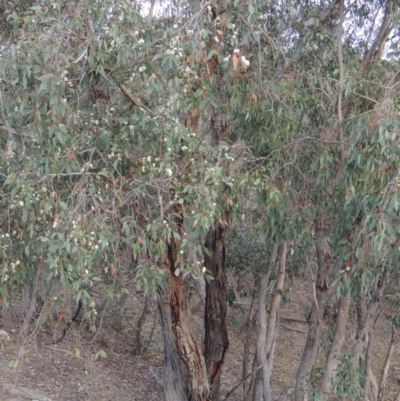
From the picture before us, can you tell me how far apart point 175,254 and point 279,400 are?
15.6 feet

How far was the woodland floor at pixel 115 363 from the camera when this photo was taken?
7.31m

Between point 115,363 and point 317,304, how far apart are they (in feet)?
14.3

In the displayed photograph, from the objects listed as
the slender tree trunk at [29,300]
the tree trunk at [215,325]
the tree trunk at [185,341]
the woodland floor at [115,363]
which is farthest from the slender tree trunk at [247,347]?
the slender tree trunk at [29,300]

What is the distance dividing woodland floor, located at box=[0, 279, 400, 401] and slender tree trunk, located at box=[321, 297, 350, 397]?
202 centimetres

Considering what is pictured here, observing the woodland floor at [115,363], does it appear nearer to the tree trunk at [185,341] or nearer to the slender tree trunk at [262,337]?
the slender tree trunk at [262,337]

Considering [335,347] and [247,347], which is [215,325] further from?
[335,347]

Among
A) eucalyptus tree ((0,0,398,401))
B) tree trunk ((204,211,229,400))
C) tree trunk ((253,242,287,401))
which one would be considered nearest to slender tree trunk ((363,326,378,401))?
eucalyptus tree ((0,0,398,401))

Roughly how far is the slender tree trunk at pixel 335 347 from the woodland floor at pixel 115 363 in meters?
2.02

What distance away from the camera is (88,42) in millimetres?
3861

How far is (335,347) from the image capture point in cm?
602

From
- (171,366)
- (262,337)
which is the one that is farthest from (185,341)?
(262,337)

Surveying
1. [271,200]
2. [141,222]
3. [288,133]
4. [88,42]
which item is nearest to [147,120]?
[88,42]

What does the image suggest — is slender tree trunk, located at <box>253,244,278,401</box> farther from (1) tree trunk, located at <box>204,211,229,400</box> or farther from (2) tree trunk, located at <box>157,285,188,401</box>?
(2) tree trunk, located at <box>157,285,188,401</box>

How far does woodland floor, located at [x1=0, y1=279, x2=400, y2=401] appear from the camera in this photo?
731cm
